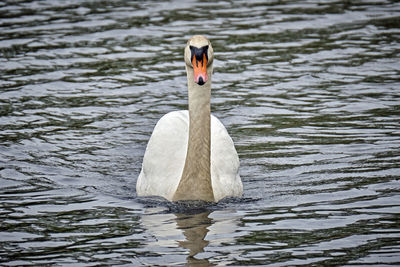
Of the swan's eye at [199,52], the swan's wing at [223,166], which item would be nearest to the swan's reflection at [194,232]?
the swan's wing at [223,166]

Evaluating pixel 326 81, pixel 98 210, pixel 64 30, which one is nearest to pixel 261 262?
pixel 98 210

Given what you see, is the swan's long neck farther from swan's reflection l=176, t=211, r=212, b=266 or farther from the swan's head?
swan's reflection l=176, t=211, r=212, b=266

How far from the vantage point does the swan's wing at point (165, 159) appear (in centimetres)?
980

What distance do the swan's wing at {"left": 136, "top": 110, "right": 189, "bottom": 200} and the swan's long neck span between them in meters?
0.27

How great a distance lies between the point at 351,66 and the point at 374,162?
16.9ft

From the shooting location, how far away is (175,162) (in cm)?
1005

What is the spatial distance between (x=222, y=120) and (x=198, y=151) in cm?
385

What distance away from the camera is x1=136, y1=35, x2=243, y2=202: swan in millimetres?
9320

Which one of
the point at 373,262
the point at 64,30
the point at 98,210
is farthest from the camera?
the point at 64,30

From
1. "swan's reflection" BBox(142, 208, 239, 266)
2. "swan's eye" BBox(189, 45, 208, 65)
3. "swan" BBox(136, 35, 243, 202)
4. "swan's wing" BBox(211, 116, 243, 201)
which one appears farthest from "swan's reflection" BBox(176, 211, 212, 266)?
"swan's eye" BBox(189, 45, 208, 65)

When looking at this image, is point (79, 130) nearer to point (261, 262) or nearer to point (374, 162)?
point (374, 162)

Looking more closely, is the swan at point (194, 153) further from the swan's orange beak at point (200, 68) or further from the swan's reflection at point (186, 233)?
the swan's reflection at point (186, 233)

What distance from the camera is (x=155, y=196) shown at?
32.1 feet

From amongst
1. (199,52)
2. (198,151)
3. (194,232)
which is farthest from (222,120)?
(194,232)
